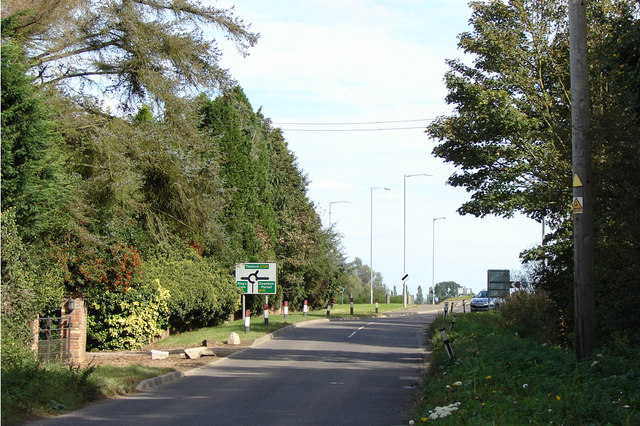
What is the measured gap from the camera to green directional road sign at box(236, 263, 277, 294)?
3050cm

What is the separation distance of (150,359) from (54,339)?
3037mm

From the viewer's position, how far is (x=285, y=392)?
13.4 metres

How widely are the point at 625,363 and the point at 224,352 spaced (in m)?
13.9

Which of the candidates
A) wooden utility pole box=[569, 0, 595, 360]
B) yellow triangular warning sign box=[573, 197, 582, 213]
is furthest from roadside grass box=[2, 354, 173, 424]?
yellow triangular warning sign box=[573, 197, 582, 213]

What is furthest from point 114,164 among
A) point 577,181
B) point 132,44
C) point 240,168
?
point 240,168

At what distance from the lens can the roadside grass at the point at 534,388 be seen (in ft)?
26.1

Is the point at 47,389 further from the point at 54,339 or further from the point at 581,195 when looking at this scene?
the point at 581,195

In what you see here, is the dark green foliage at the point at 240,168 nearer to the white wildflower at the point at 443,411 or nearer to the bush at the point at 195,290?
the bush at the point at 195,290

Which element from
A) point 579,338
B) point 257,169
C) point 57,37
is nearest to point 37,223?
point 57,37

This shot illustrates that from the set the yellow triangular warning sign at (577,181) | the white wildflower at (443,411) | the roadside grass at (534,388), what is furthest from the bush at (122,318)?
the yellow triangular warning sign at (577,181)

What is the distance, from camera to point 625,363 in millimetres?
10055

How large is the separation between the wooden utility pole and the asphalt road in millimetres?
3290

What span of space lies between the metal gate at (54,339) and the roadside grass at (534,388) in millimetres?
8696

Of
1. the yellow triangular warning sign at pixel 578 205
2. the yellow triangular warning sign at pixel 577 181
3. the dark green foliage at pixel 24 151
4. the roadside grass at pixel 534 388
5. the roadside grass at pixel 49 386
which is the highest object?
the dark green foliage at pixel 24 151
